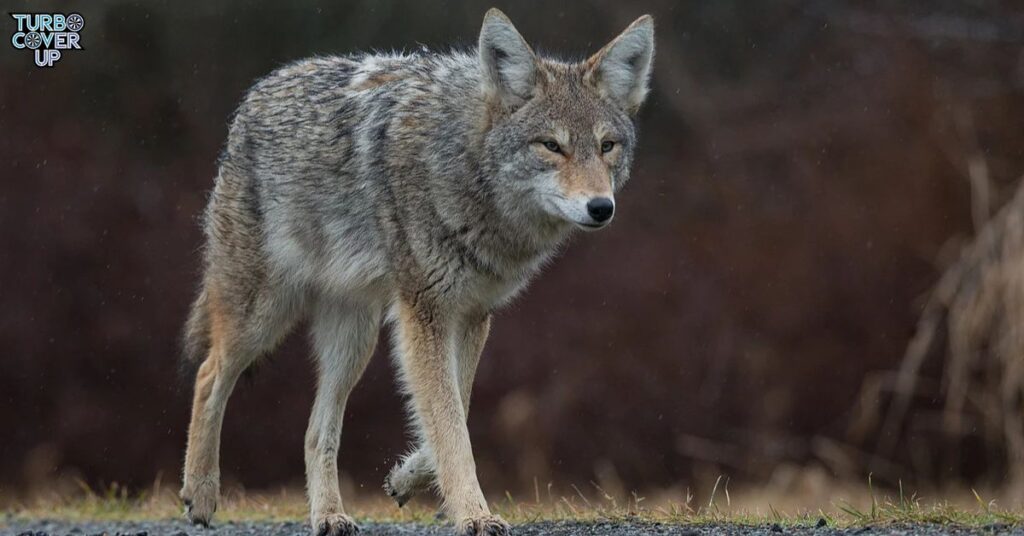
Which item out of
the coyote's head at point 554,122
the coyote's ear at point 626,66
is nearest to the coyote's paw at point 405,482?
the coyote's head at point 554,122

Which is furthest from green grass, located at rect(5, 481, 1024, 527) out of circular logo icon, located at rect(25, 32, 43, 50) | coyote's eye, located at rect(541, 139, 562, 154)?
circular logo icon, located at rect(25, 32, 43, 50)

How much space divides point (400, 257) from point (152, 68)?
980 cm

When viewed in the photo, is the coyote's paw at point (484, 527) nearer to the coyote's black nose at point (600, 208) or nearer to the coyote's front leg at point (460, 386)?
the coyote's front leg at point (460, 386)

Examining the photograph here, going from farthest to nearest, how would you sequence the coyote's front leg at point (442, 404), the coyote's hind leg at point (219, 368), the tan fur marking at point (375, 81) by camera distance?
the coyote's hind leg at point (219, 368) → the tan fur marking at point (375, 81) → the coyote's front leg at point (442, 404)

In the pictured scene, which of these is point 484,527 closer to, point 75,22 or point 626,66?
point 626,66

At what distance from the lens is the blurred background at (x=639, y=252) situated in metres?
14.2

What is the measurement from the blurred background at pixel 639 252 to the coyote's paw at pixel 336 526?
7.23 meters

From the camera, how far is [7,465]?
13383mm

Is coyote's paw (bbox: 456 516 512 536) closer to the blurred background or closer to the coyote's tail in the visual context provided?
the coyote's tail

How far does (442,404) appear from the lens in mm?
5762

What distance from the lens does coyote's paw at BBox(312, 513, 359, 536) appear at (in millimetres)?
6047

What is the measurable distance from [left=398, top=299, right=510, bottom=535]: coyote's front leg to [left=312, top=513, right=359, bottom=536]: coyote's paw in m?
0.53

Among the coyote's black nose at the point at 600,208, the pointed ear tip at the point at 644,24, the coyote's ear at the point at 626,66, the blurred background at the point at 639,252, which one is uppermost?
the pointed ear tip at the point at 644,24

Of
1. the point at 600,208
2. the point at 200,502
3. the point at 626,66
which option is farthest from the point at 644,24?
the point at 200,502
